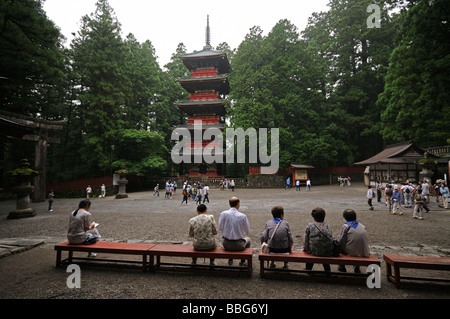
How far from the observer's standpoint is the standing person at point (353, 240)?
→ 10.7 feet

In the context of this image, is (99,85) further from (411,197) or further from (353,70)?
(353,70)

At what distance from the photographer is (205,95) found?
2938cm

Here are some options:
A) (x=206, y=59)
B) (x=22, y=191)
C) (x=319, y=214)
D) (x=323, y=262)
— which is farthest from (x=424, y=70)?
(x=206, y=59)

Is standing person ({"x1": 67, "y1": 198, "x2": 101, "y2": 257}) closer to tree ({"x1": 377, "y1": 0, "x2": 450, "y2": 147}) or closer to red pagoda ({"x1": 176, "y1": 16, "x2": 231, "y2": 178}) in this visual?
tree ({"x1": 377, "y1": 0, "x2": 450, "y2": 147})

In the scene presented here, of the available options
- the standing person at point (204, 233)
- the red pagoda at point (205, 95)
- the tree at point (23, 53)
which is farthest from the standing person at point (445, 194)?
the tree at point (23, 53)

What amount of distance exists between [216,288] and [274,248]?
1128 millimetres

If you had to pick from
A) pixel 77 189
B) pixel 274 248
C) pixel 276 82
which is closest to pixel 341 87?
pixel 276 82

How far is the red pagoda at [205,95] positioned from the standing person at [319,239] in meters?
23.8

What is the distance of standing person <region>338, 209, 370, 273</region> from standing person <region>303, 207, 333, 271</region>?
296 millimetres

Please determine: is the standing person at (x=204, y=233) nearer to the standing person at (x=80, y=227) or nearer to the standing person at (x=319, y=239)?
the standing person at (x=319, y=239)

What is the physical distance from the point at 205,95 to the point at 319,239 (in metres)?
28.4

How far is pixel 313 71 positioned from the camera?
2702 centimetres

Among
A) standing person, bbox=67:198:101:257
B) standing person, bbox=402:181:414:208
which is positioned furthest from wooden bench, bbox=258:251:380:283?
standing person, bbox=402:181:414:208
